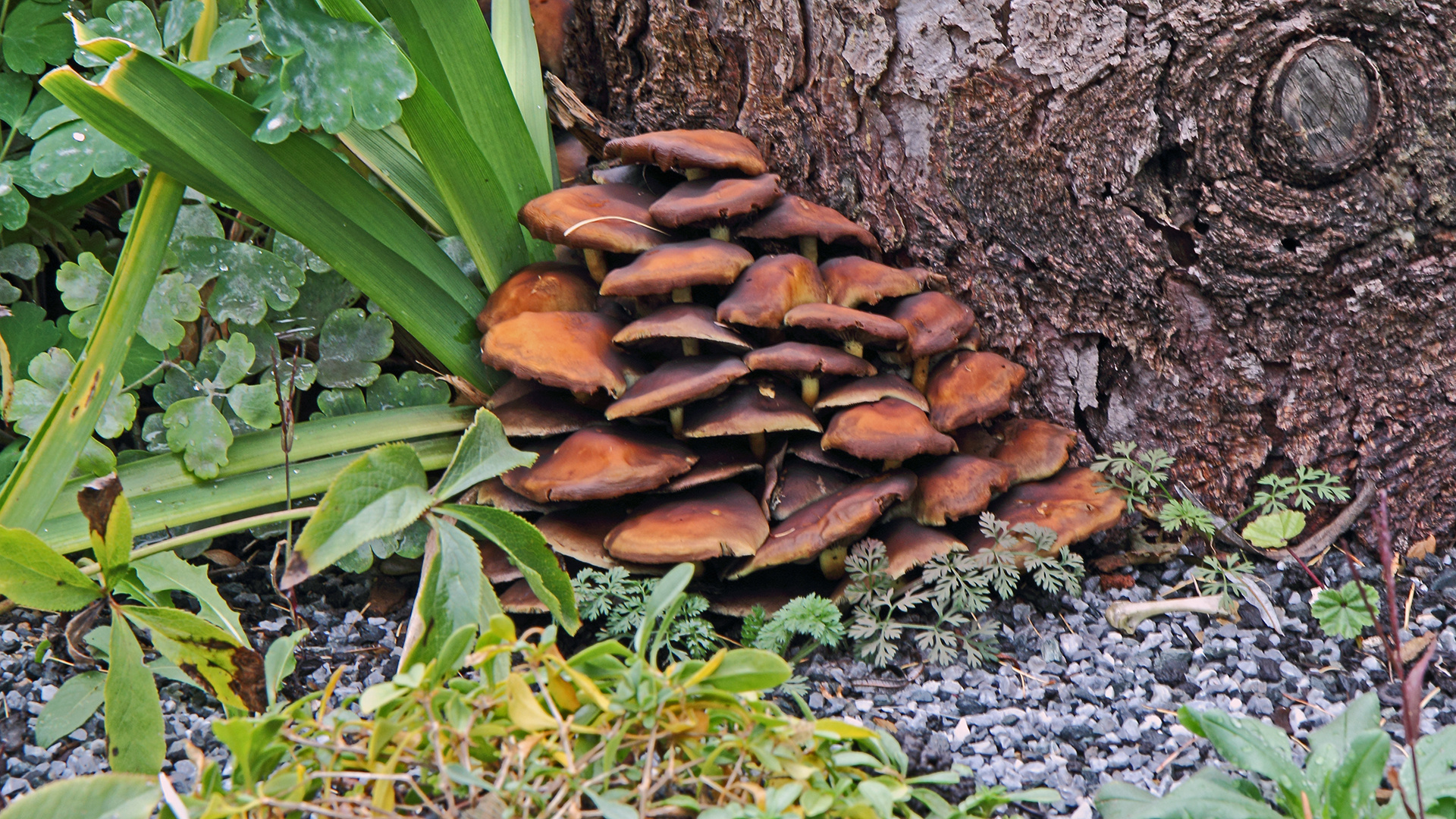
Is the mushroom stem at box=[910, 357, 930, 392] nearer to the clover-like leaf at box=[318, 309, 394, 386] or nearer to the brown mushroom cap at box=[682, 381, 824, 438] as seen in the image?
the brown mushroom cap at box=[682, 381, 824, 438]

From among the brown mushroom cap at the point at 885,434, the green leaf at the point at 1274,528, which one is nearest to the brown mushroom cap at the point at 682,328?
the brown mushroom cap at the point at 885,434

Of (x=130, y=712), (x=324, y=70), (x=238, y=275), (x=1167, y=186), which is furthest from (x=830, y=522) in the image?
(x=238, y=275)

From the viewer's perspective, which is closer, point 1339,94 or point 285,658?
point 285,658

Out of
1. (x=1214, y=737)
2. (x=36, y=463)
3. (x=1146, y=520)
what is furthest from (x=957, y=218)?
(x=36, y=463)

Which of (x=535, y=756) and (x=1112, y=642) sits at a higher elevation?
(x=535, y=756)

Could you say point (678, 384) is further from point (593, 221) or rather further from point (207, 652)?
point (207, 652)

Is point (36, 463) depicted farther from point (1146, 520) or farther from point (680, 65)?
point (1146, 520)
